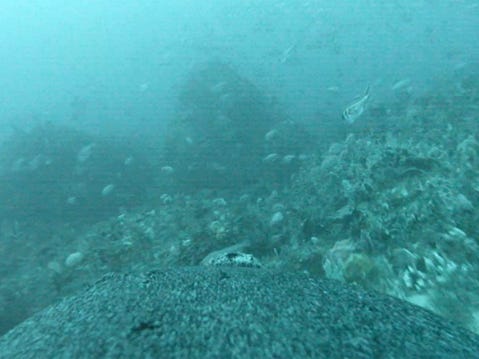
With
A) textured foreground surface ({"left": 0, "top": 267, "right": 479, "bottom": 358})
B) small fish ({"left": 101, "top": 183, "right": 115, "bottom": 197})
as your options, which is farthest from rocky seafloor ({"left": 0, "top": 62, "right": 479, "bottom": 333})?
textured foreground surface ({"left": 0, "top": 267, "right": 479, "bottom": 358})

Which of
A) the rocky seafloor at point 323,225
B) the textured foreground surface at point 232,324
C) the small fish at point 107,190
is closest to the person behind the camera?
the textured foreground surface at point 232,324

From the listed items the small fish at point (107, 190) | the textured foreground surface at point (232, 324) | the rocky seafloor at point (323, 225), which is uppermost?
the textured foreground surface at point (232, 324)

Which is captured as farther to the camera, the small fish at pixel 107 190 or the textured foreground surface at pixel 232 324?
the small fish at pixel 107 190

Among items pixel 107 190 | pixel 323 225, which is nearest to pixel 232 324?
pixel 323 225

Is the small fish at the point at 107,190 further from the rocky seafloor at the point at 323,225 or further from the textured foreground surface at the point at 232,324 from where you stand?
the textured foreground surface at the point at 232,324

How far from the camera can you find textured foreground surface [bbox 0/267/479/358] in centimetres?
247

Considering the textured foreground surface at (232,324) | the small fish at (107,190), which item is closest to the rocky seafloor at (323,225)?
the small fish at (107,190)

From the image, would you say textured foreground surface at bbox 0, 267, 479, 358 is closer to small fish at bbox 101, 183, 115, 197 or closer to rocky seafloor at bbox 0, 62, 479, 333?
rocky seafloor at bbox 0, 62, 479, 333

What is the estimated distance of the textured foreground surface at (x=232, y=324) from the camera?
8.10ft

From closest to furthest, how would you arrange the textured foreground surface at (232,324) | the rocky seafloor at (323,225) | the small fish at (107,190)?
1. the textured foreground surface at (232,324)
2. the rocky seafloor at (323,225)
3. the small fish at (107,190)

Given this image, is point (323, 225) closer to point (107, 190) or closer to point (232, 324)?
point (232, 324)

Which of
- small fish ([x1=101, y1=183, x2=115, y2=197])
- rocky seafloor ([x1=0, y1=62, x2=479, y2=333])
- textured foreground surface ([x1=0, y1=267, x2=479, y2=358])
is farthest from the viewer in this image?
small fish ([x1=101, y1=183, x2=115, y2=197])

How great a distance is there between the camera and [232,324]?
2680 mm

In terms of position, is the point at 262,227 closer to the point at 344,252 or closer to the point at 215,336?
the point at 344,252
